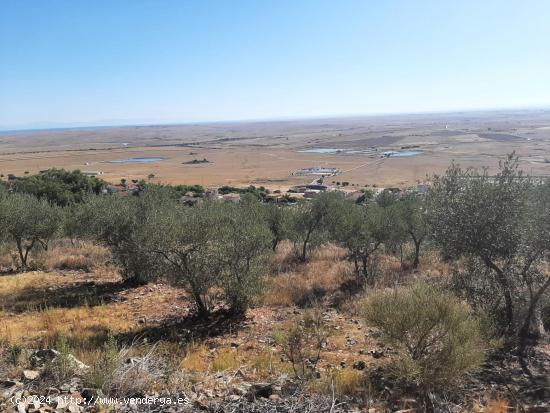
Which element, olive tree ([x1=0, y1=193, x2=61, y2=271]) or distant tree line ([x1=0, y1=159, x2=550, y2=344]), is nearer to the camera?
distant tree line ([x1=0, y1=159, x2=550, y2=344])

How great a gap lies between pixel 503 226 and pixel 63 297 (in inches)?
651

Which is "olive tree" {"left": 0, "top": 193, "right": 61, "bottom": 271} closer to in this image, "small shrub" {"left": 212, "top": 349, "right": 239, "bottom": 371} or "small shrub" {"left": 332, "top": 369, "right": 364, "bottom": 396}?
"small shrub" {"left": 212, "top": 349, "right": 239, "bottom": 371}

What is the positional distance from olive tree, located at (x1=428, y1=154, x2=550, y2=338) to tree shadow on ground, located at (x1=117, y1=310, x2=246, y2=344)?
737 cm

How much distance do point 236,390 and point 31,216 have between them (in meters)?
20.2

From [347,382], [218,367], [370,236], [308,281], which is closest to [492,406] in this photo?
[347,382]

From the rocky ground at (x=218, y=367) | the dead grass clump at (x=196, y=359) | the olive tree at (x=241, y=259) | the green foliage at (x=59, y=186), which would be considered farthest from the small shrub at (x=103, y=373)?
the green foliage at (x=59, y=186)

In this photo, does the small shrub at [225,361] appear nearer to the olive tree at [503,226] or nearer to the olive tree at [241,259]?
the olive tree at [241,259]

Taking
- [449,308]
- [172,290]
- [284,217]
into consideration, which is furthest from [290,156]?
[449,308]

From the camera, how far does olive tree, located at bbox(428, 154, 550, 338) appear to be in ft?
38.5

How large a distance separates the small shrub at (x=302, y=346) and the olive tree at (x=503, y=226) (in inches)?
183

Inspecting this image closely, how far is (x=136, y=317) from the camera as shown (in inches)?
629

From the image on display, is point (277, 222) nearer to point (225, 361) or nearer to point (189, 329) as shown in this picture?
point (189, 329)

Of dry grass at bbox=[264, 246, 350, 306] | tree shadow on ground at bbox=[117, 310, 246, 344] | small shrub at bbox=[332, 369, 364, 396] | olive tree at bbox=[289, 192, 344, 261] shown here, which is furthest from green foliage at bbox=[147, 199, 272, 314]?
olive tree at bbox=[289, 192, 344, 261]

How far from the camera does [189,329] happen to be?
14516 mm
